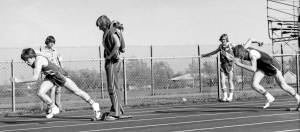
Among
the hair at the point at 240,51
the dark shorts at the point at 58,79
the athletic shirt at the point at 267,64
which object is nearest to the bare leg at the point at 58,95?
the dark shorts at the point at 58,79

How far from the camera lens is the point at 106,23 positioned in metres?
9.35

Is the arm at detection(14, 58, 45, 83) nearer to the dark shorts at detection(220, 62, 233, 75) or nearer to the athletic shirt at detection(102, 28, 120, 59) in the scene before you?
the athletic shirt at detection(102, 28, 120, 59)

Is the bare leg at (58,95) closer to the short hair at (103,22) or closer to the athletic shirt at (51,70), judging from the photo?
the athletic shirt at (51,70)

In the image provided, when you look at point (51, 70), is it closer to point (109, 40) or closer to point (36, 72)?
point (36, 72)

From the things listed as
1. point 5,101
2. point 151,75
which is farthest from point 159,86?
point 5,101

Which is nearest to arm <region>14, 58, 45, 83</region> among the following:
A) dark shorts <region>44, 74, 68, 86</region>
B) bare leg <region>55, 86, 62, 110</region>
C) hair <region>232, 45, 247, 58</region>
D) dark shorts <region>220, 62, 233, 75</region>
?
dark shorts <region>44, 74, 68, 86</region>

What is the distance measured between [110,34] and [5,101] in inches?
491

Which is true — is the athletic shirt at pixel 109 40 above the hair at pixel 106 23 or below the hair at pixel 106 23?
below

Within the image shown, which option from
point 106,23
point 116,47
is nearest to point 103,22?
point 106,23

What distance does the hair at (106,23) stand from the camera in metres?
9.33

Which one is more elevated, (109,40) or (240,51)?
(109,40)

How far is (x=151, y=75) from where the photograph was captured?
21125 millimetres

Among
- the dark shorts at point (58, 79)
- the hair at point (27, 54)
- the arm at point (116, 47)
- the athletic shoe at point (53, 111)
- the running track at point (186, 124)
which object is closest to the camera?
the running track at point (186, 124)

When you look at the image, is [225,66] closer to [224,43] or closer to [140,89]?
[224,43]
